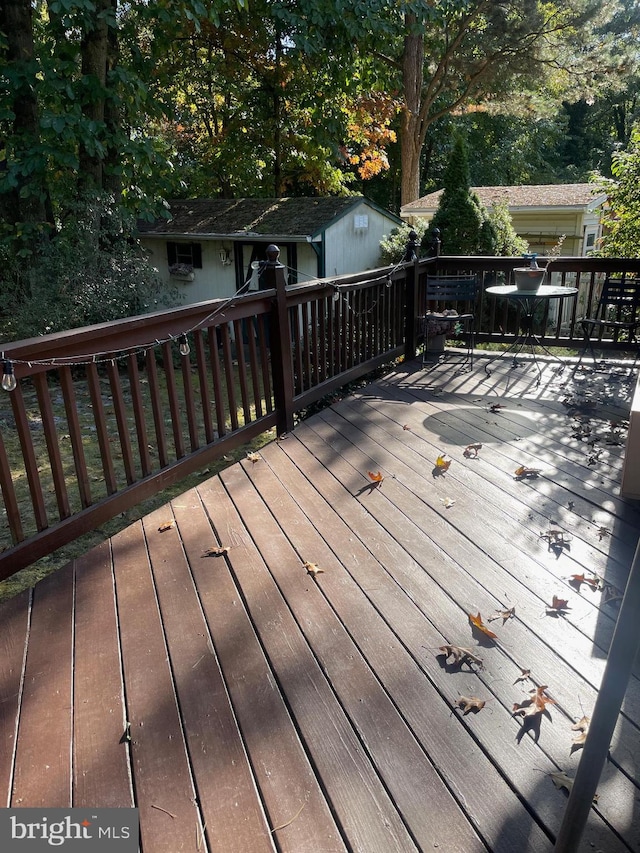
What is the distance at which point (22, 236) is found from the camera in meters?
8.08

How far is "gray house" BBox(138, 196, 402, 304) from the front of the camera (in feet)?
34.2

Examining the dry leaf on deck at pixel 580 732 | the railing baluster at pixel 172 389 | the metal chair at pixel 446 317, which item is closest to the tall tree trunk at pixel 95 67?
the metal chair at pixel 446 317

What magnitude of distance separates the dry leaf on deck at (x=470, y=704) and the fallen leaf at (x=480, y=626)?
0.28 m

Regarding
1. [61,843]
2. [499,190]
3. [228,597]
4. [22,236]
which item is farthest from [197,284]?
[61,843]

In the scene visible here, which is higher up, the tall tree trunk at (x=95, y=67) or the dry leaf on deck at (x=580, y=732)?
the tall tree trunk at (x=95, y=67)

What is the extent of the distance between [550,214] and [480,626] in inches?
543

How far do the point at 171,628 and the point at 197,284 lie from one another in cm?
1079

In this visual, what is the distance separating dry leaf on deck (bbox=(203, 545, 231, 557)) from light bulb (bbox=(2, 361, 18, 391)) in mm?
992

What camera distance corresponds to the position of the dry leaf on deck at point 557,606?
2.12 m

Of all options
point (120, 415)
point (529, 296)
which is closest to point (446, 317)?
point (529, 296)

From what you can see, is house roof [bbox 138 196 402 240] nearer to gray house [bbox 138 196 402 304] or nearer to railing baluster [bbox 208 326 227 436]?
gray house [bbox 138 196 402 304]

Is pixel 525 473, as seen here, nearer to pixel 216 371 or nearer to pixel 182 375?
pixel 216 371

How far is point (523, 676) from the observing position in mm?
1842

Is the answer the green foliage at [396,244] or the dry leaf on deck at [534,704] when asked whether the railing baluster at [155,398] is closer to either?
the dry leaf on deck at [534,704]
